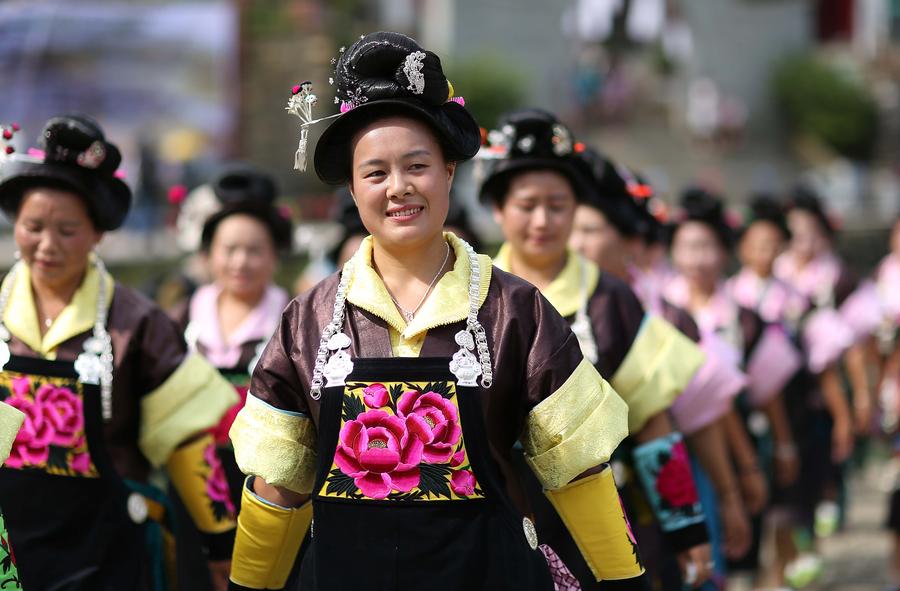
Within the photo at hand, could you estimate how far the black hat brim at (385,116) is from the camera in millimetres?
3104

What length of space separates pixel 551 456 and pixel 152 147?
62.3 feet

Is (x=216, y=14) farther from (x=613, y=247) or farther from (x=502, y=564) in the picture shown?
(x=502, y=564)

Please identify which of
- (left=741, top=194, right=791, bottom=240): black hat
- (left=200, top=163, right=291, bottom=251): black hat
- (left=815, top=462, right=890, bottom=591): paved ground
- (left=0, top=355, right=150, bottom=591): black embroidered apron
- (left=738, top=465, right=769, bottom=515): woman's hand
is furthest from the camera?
(left=741, top=194, right=791, bottom=240): black hat

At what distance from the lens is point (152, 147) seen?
2136cm

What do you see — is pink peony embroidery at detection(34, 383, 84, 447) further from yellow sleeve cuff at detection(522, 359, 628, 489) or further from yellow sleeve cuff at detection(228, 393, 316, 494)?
yellow sleeve cuff at detection(522, 359, 628, 489)

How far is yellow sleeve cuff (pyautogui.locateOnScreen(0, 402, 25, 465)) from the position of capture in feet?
11.0

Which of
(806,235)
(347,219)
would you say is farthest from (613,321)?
(806,235)

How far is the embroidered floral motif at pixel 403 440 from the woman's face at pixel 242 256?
270 cm

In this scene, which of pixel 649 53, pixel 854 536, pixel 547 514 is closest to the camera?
pixel 547 514

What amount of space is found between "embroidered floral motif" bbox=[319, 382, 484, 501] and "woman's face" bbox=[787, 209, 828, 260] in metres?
7.14

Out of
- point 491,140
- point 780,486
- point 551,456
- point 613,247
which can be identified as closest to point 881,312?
point 780,486

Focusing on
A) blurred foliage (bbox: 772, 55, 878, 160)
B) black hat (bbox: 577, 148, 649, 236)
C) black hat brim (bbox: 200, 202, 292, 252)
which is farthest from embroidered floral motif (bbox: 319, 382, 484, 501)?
blurred foliage (bbox: 772, 55, 878, 160)

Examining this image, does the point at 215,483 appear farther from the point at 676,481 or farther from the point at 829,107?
the point at 829,107

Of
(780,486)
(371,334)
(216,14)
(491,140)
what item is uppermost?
(216,14)
